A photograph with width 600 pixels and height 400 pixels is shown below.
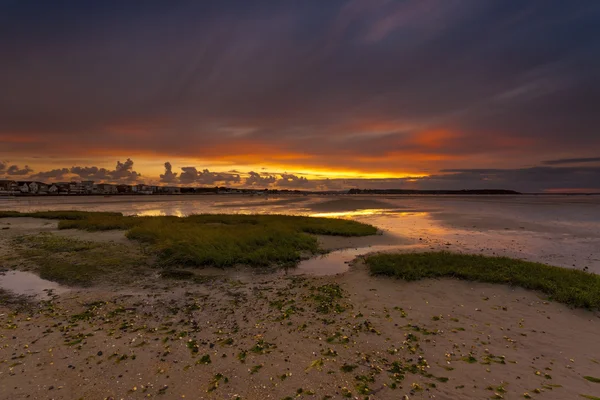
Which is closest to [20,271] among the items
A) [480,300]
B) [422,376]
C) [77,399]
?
[77,399]

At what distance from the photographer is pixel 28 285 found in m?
15.4

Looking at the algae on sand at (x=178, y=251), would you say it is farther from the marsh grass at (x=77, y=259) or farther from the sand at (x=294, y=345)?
the sand at (x=294, y=345)

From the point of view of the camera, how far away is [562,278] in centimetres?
1463

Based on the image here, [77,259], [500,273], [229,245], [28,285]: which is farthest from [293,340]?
[77,259]

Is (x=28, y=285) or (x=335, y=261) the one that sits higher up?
(x=28, y=285)

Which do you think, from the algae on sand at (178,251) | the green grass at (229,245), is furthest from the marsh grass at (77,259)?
→ the green grass at (229,245)

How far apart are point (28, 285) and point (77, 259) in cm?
539

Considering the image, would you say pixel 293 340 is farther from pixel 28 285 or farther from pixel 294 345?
pixel 28 285

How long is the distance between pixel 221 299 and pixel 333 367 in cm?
663

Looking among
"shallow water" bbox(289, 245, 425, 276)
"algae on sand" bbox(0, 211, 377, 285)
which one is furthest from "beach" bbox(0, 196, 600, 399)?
"algae on sand" bbox(0, 211, 377, 285)

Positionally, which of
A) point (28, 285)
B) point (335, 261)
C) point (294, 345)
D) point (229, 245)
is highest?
point (229, 245)

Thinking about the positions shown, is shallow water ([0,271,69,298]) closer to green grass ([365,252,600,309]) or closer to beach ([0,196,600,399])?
beach ([0,196,600,399])

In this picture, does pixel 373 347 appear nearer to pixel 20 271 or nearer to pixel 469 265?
pixel 469 265

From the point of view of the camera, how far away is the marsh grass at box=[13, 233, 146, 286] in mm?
16891
